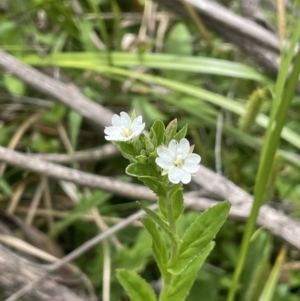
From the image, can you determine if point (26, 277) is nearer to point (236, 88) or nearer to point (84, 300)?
point (84, 300)

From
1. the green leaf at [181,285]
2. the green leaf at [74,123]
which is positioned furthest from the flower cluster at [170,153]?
the green leaf at [74,123]

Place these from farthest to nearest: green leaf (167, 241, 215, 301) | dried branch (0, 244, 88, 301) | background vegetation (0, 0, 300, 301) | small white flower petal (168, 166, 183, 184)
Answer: background vegetation (0, 0, 300, 301) → dried branch (0, 244, 88, 301) → green leaf (167, 241, 215, 301) → small white flower petal (168, 166, 183, 184)

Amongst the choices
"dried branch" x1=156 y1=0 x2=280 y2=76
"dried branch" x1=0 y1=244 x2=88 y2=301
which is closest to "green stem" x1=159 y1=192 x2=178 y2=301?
"dried branch" x1=0 y1=244 x2=88 y2=301

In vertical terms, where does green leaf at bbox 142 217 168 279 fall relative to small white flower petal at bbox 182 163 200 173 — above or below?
below

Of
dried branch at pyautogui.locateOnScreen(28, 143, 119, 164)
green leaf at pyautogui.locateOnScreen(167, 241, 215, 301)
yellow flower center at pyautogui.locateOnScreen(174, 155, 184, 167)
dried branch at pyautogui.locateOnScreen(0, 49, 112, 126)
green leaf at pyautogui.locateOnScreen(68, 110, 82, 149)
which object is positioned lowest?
green leaf at pyautogui.locateOnScreen(167, 241, 215, 301)

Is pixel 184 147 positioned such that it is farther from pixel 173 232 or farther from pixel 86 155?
pixel 86 155


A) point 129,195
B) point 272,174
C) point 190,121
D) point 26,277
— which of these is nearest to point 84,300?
point 26,277

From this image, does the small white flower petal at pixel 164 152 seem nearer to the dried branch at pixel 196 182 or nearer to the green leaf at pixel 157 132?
the green leaf at pixel 157 132

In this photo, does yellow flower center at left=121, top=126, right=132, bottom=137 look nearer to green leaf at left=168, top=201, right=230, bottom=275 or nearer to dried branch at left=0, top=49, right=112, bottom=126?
green leaf at left=168, top=201, right=230, bottom=275
